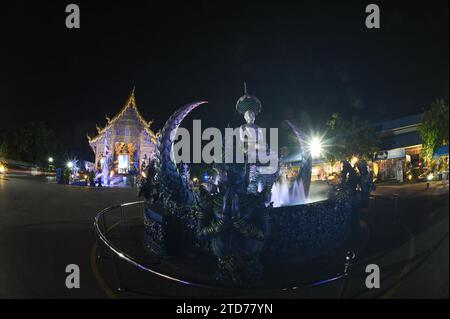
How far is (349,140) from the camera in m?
28.9

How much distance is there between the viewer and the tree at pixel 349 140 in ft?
85.5

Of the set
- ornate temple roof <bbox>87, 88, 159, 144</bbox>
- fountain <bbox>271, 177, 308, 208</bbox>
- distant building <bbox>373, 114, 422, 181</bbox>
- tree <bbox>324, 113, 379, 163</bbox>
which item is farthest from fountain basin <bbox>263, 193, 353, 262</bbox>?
ornate temple roof <bbox>87, 88, 159, 144</bbox>

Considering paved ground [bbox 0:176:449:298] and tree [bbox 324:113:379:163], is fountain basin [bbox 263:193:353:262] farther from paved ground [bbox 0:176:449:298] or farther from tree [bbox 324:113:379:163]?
tree [bbox 324:113:379:163]

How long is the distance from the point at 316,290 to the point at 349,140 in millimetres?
27704

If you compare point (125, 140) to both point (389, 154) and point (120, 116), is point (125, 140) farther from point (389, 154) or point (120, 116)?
point (389, 154)

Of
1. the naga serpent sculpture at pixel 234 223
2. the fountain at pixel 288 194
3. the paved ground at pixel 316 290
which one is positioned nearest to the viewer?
the paved ground at pixel 316 290

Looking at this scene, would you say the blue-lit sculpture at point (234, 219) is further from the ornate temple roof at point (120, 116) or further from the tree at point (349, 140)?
the ornate temple roof at point (120, 116)

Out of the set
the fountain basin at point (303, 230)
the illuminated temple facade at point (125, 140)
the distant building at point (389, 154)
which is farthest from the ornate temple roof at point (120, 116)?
the fountain basin at point (303, 230)

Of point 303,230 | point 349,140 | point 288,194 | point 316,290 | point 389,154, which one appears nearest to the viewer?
point 316,290

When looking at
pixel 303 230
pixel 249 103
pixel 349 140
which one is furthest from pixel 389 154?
pixel 303 230

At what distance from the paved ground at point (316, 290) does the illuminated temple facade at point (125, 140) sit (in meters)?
19.8

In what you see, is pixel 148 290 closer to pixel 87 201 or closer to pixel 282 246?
pixel 282 246

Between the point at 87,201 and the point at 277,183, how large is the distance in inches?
390

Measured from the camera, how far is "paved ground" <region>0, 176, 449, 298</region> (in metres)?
3.69
